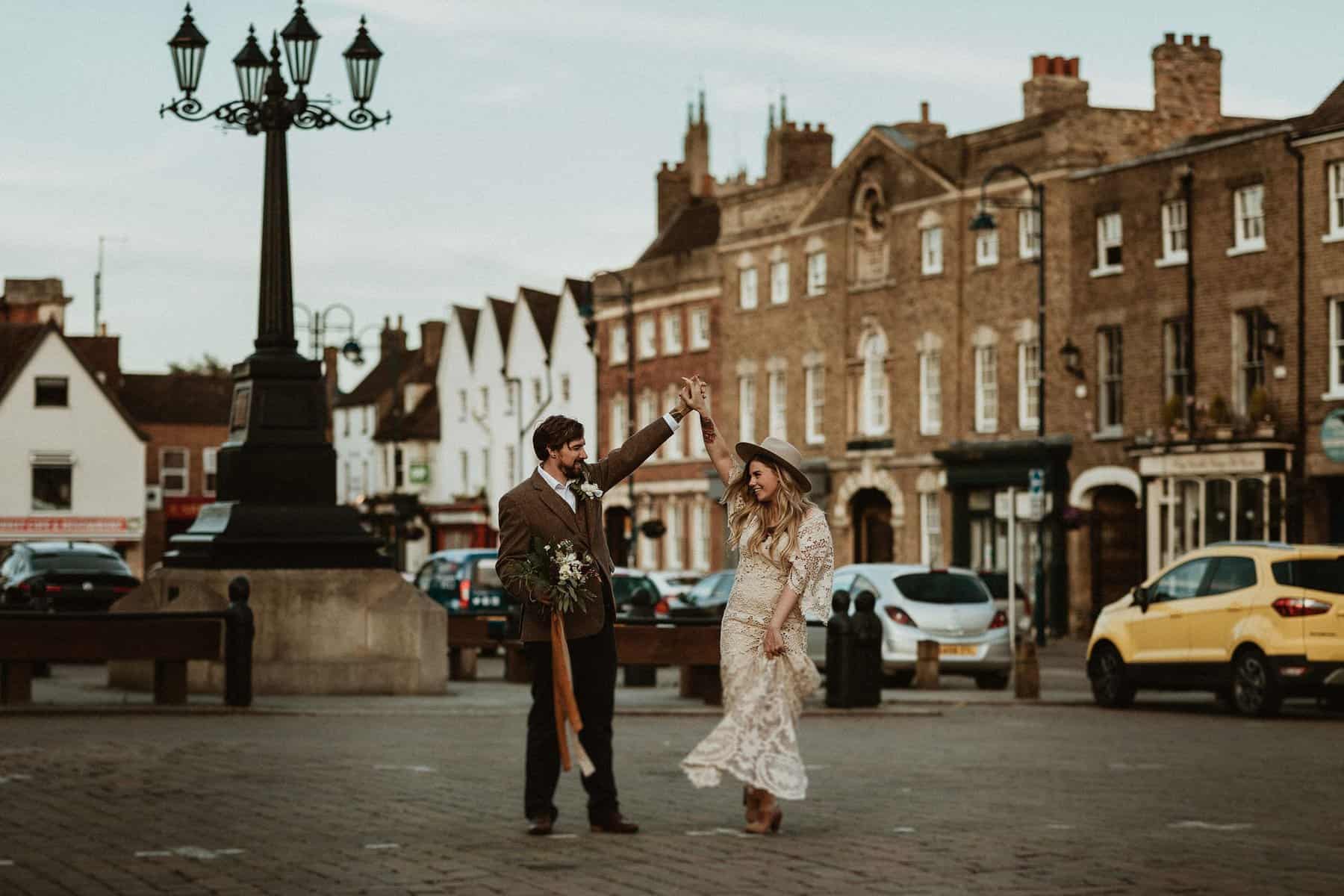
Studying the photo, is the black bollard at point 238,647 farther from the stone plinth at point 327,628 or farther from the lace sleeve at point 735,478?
the lace sleeve at point 735,478

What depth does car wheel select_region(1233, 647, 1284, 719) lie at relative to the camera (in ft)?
72.2

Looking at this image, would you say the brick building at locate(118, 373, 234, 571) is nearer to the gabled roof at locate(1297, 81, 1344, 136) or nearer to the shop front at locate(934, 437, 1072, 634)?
the shop front at locate(934, 437, 1072, 634)

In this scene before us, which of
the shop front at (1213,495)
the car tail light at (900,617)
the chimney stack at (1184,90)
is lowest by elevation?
the car tail light at (900,617)

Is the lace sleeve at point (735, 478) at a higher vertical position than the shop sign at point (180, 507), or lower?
lower

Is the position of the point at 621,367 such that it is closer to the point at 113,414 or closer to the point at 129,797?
the point at 113,414

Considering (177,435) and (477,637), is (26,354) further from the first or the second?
(477,637)

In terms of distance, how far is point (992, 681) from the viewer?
1126 inches

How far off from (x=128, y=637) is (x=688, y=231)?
2250 inches

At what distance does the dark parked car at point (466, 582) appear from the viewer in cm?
3675

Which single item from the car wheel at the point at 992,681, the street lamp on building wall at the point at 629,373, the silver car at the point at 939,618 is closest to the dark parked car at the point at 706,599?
the silver car at the point at 939,618

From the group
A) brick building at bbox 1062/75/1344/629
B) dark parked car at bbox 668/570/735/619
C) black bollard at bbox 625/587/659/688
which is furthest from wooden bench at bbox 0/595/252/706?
brick building at bbox 1062/75/1344/629

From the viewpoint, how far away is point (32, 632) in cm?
2036

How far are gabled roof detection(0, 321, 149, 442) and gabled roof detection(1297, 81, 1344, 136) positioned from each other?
50458 mm

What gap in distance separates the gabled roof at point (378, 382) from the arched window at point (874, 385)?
43.8 m
